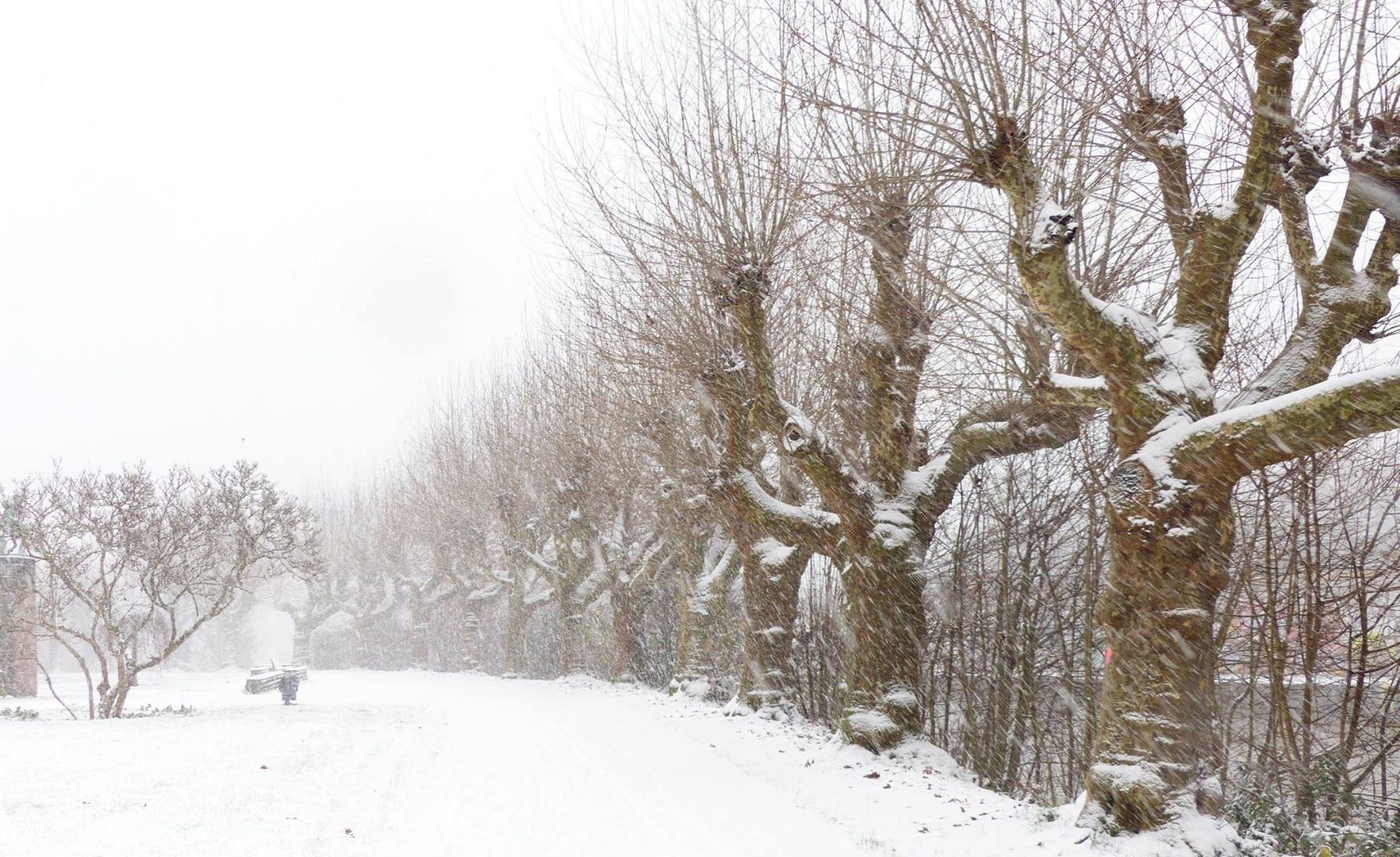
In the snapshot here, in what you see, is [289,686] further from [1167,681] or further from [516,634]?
[1167,681]

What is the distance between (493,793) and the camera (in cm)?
875

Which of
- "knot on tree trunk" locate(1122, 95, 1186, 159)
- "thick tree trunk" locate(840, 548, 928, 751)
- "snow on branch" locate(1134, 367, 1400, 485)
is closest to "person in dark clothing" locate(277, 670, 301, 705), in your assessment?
"thick tree trunk" locate(840, 548, 928, 751)

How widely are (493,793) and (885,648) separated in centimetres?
451

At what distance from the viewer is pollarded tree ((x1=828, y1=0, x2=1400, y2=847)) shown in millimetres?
5211

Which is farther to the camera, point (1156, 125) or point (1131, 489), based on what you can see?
point (1156, 125)

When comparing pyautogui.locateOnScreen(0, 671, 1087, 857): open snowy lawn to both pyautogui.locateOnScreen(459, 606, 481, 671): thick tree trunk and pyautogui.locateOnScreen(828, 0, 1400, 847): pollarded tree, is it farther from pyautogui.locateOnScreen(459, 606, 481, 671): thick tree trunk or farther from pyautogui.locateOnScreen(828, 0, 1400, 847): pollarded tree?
pyautogui.locateOnScreen(459, 606, 481, 671): thick tree trunk

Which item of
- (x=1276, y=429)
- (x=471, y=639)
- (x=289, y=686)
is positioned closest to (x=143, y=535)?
(x=289, y=686)

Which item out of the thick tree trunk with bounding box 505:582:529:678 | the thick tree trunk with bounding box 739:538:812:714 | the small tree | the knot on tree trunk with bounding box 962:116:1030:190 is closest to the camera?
the knot on tree trunk with bounding box 962:116:1030:190

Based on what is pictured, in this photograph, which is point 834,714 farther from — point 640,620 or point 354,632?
point 354,632

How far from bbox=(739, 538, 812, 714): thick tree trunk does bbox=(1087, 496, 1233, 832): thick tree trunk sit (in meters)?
7.91

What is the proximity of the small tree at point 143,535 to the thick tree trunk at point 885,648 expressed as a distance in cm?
1287

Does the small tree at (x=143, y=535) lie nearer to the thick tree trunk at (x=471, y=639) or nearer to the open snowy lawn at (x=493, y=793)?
the open snowy lawn at (x=493, y=793)

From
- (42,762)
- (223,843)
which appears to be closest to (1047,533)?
(223,843)

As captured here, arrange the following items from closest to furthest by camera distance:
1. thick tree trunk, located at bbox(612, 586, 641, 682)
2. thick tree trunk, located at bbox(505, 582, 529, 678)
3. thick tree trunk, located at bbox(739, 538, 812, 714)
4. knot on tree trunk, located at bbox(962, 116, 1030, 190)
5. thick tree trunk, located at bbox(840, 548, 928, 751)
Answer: knot on tree trunk, located at bbox(962, 116, 1030, 190), thick tree trunk, located at bbox(840, 548, 928, 751), thick tree trunk, located at bbox(739, 538, 812, 714), thick tree trunk, located at bbox(612, 586, 641, 682), thick tree trunk, located at bbox(505, 582, 529, 678)
